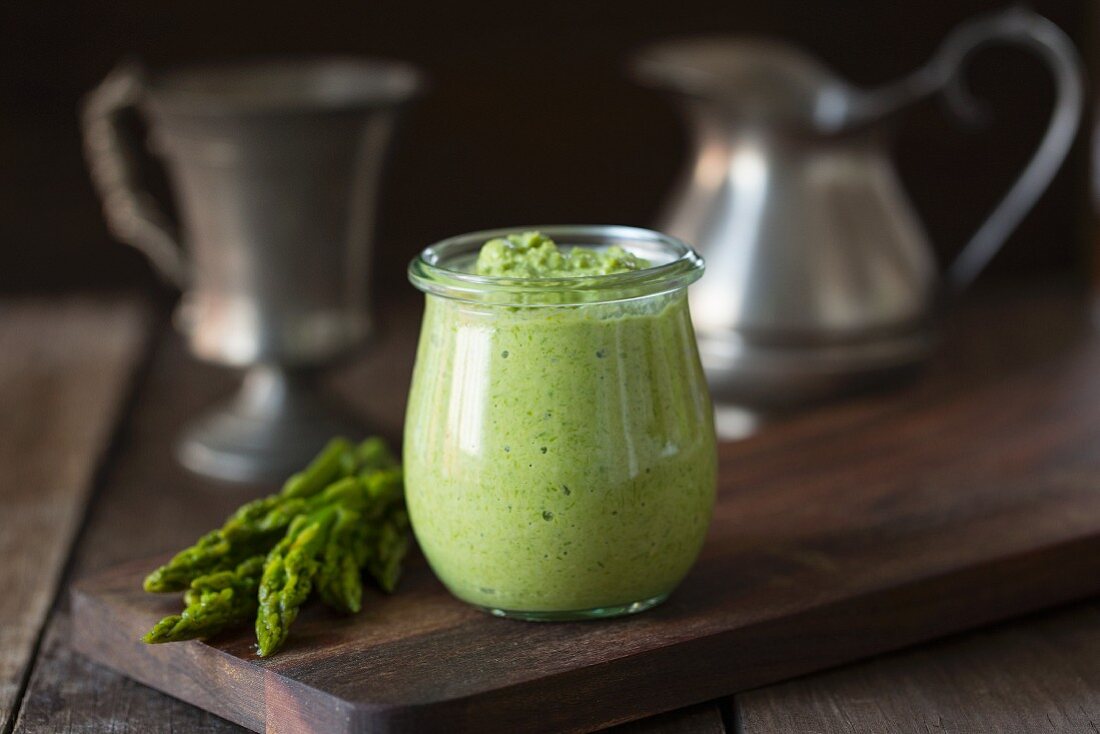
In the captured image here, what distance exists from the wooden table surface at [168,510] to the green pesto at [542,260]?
337mm

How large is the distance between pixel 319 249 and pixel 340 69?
0.30 m

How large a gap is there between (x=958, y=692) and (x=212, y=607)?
562 millimetres

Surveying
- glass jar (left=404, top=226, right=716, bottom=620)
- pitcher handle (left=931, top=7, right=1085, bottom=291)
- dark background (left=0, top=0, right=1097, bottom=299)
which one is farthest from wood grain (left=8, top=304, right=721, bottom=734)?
pitcher handle (left=931, top=7, right=1085, bottom=291)

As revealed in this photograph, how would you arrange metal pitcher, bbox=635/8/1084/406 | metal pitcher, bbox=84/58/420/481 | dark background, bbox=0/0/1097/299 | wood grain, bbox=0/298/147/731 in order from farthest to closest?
1. dark background, bbox=0/0/1097/299
2. metal pitcher, bbox=635/8/1084/406
3. metal pitcher, bbox=84/58/420/481
4. wood grain, bbox=0/298/147/731

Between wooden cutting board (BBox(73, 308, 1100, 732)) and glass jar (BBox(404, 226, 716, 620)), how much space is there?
44mm

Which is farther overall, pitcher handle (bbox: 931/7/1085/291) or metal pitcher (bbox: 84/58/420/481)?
pitcher handle (bbox: 931/7/1085/291)

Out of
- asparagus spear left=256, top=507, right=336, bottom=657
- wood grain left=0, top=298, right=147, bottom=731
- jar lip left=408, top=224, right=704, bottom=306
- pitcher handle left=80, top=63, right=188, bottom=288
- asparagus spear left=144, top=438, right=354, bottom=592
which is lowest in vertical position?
wood grain left=0, top=298, right=147, bottom=731

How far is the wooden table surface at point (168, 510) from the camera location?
101 cm

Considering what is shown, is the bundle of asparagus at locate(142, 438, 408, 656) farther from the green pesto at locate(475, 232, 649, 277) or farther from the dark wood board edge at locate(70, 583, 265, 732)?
the green pesto at locate(475, 232, 649, 277)

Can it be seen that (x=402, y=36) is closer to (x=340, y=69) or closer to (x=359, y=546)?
(x=340, y=69)

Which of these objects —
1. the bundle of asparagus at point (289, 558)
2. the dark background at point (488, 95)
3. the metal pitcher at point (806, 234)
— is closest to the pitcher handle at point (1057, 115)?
the metal pitcher at point (806, 234)

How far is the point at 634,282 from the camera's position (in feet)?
3.26

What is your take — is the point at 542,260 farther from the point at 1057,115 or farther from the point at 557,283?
the point at 1057,115

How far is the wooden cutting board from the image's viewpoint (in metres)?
0.95
